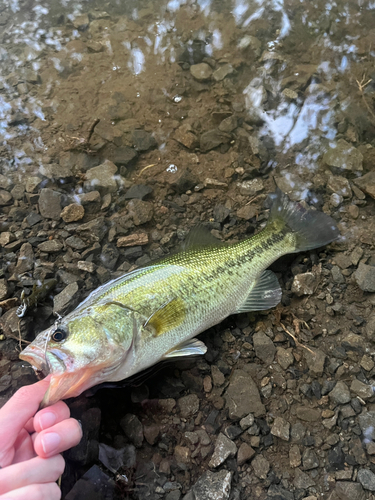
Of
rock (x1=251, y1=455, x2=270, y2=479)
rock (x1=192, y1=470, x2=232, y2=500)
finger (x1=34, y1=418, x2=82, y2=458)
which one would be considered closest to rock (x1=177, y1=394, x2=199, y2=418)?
rock (x1=192, y1=470, x2=232, y2=500)

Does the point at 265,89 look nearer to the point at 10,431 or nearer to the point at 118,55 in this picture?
the point at 118,55

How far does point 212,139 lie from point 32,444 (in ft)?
11.6

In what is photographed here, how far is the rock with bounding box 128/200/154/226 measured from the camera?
12.0 ft

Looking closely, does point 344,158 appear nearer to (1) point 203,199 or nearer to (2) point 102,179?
(1) point 203,199

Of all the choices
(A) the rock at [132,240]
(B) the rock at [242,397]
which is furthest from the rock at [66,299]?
(B) the rock at [242,397]

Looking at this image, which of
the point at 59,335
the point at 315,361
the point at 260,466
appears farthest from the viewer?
the point at 315,361

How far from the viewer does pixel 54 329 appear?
7.70 feet

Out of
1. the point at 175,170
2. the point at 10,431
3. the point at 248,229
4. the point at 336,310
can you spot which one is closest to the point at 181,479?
the point at 10,431

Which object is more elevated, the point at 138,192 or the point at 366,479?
the point at 138,192

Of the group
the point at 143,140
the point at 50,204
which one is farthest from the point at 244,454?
the point at 143,140

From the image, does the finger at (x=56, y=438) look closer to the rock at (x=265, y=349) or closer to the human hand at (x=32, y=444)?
the human hand at (x=32, y=444)

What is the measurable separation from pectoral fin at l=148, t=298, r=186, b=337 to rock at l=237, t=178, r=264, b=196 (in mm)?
1697

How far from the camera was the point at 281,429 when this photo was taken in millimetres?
2750

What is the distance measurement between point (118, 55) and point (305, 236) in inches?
147
